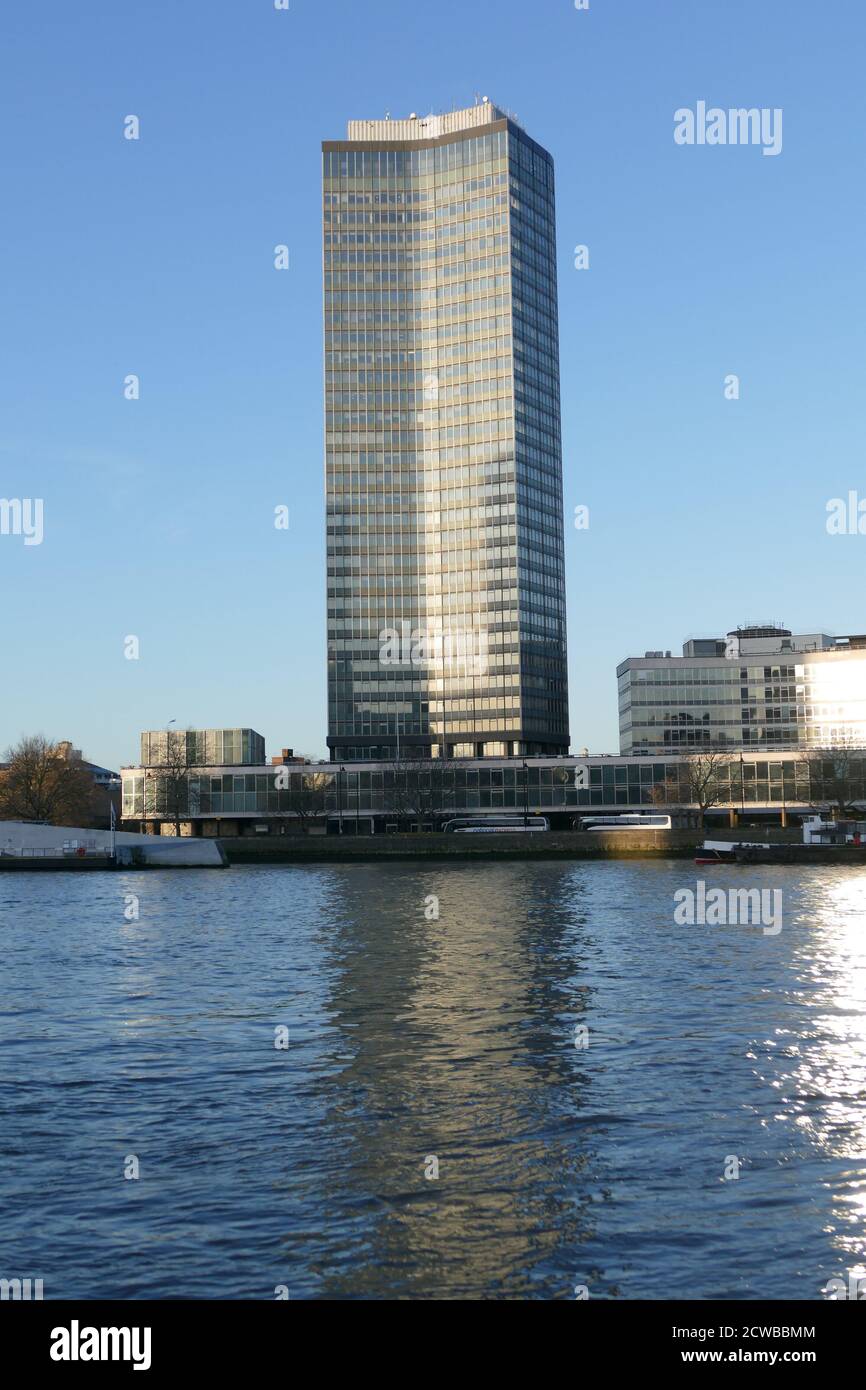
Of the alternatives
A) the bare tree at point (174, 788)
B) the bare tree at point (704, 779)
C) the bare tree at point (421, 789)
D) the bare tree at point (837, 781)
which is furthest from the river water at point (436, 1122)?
the bare tree at point (174, 788)

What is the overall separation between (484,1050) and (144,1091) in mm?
8106

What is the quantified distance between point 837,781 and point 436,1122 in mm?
161520

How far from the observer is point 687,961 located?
50562 millimetres

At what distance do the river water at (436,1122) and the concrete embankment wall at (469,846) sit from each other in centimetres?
9476

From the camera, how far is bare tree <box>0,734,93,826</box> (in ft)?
584

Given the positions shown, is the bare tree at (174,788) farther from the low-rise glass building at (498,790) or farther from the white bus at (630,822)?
the white bus at (630,822)

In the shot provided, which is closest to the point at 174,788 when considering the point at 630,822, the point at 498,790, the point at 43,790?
the point at 43,790

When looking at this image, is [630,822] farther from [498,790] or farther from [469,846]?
[498,790]

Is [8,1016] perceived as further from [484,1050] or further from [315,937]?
[315,937]

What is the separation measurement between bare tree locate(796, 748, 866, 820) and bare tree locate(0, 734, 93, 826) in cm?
9920

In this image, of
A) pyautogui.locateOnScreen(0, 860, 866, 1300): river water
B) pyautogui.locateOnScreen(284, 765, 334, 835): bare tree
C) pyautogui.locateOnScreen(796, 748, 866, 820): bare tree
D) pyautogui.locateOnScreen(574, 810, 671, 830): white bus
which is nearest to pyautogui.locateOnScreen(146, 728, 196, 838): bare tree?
pyautogui.locateOnScreen(284, 765, 334, 835): bare tree

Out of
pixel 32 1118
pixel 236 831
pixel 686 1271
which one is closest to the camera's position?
pixel 686 1271

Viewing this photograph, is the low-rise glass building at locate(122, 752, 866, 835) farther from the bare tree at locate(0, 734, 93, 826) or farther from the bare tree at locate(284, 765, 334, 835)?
the bare tree at locate(0, 734, 93, 826)

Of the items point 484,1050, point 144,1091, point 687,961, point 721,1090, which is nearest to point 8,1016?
point 144,1091
